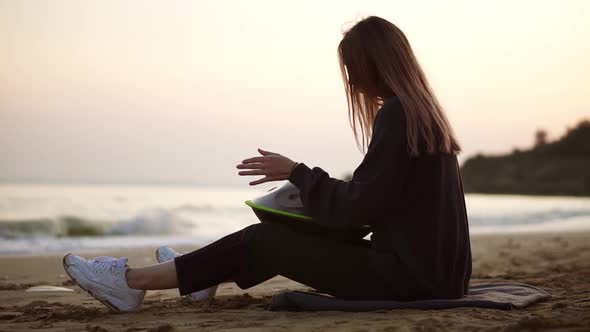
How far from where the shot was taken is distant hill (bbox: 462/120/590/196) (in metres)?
40.3

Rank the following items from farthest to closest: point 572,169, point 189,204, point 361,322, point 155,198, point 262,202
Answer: point 572,169 < point 155,198 < point 189,204 < point 262,202 < point 361,322

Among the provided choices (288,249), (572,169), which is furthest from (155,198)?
(572,169)

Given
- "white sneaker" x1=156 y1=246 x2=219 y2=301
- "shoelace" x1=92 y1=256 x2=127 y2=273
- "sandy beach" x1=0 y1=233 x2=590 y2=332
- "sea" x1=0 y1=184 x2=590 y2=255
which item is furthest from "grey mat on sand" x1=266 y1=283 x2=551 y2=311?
"sea" x1=0 y1=184 x2=590 y2=255

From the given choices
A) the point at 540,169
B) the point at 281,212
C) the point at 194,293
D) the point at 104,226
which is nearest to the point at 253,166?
the point at 281,212

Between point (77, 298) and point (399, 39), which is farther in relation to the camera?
point (77, 298)

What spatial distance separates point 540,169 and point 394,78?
43.1 m

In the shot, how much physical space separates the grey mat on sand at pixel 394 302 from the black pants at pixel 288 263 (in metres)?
0.07

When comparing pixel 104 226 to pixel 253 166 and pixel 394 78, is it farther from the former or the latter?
pixel 394 78

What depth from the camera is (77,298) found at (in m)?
4.21

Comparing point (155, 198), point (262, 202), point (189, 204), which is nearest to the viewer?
point (262, 202)

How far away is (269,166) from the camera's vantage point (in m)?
3.09

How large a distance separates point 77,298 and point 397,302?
2047 mm

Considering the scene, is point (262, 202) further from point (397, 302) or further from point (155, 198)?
point (155, 198)

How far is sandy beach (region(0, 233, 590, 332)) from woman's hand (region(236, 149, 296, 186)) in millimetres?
621
